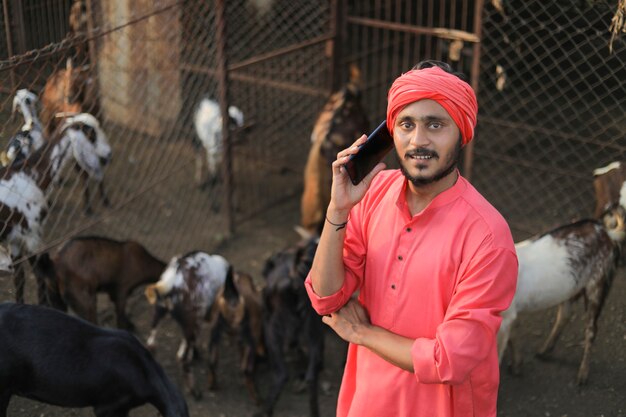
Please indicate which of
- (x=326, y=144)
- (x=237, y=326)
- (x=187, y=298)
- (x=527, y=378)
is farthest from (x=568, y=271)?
(x=326, y=144)

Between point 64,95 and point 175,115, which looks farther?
point 175,115

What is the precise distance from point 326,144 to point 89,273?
244 centimetres

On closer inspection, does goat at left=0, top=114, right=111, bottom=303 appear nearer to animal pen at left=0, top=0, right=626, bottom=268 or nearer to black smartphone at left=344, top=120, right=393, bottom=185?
animal pen at left=0, top=0, right=626, bottom=268

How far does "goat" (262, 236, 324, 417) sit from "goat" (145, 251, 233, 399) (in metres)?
0.35

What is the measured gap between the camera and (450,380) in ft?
7.54

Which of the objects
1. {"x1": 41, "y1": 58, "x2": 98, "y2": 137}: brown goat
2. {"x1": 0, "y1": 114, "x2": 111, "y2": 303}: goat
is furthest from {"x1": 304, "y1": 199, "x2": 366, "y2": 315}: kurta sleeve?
{"x1": 41, "y1": 58, "x2": 98, "y2": 137}: brown goat

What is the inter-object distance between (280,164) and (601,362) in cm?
373

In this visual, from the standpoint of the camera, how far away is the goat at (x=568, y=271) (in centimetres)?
482

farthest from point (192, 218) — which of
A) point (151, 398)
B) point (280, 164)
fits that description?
point (151, 398)

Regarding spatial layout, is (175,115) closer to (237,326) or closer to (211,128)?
(211,128)

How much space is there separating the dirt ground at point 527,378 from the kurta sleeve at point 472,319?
278 cm

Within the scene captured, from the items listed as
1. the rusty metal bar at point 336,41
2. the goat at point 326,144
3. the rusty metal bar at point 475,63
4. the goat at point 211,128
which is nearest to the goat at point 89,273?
the goat at point 326,144

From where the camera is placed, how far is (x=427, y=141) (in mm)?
2328

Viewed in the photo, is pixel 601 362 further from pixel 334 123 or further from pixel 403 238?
pixel 403 238
